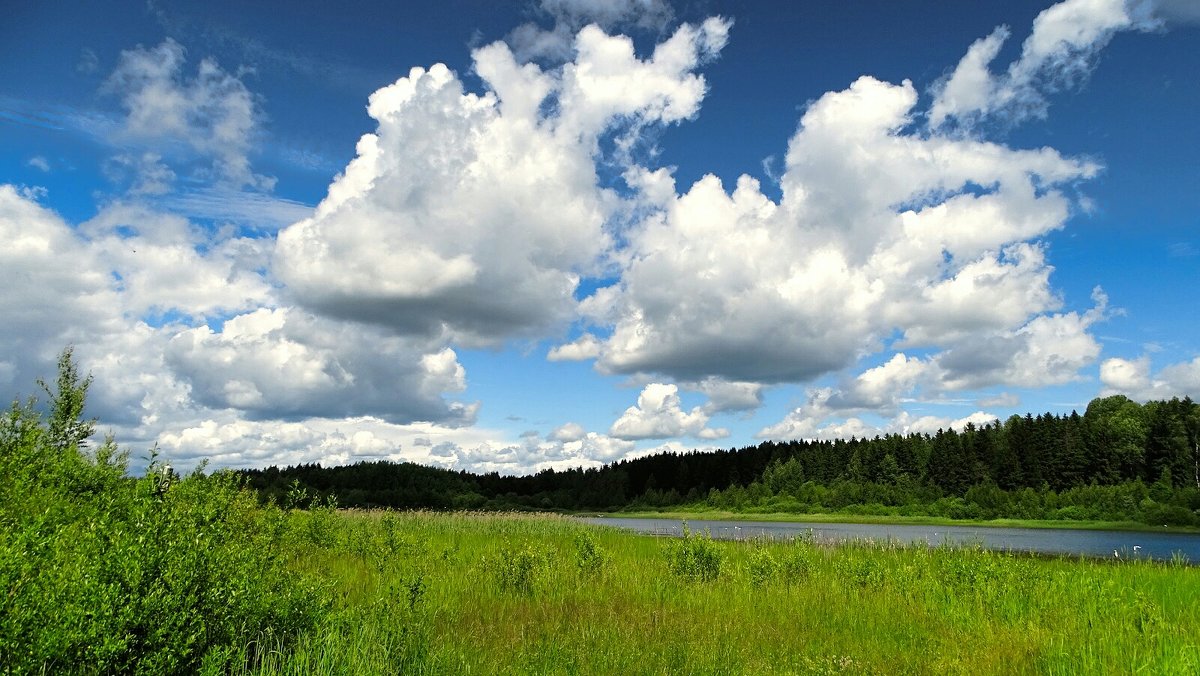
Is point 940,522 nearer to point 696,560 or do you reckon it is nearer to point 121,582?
point 696,560

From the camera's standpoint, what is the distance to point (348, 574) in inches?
642

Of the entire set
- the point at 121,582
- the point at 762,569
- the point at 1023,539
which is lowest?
the point at 1023,539

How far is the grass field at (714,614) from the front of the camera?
958cm

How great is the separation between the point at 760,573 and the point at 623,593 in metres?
4.49

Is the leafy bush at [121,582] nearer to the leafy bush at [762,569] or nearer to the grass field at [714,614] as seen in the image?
the grass field at [714,614]

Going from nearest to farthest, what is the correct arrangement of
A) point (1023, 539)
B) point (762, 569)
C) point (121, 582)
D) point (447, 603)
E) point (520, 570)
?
point (121, 582)
point (447, 603)
point (520, 570)
point (762, 569)
point (1023, 539)

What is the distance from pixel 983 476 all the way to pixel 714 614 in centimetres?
11742

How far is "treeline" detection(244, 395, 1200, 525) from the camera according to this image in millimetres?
91312

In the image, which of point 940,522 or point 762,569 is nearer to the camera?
point 762,569

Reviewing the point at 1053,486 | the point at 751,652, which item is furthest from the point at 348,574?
the point at 1053,486

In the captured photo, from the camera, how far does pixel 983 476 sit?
11200 centimetres

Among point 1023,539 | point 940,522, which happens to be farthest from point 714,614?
point 940,522

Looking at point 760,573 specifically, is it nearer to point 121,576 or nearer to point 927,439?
point 121,576

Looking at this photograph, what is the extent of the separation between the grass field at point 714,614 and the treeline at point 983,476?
68.0 m
